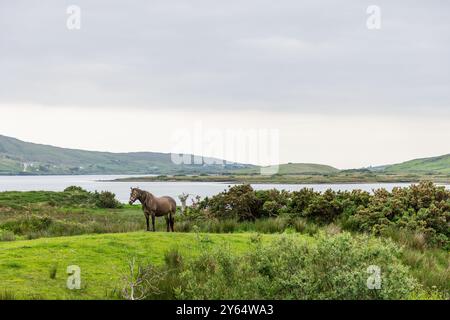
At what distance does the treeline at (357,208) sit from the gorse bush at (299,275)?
31.8ft

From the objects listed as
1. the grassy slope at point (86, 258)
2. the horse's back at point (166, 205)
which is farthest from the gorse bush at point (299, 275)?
the horse's back at point (166, 205)

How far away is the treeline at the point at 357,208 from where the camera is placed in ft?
70.6

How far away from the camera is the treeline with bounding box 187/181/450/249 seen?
21531mm

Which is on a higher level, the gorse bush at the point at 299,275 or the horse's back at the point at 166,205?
the horse's back at the point at 166,205

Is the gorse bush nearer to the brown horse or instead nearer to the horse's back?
the brown horse

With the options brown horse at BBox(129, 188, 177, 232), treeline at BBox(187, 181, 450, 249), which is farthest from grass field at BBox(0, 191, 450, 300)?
brown horse at BBox(129, 188, 177, 232)

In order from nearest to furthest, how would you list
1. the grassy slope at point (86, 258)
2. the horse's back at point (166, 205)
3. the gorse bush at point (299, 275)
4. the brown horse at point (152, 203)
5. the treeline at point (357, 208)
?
the gorse bush at point (299, 275) < the grassy slope at point (86, 258) < the brown horse at point (152, 203) < the horse's back at point (166, 205) < the treeline at point (357, 208)

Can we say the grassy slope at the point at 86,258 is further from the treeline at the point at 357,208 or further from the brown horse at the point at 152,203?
the treeline at the point at 357,208

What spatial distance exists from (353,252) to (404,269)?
3.40ft

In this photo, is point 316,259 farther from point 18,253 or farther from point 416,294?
point 18,253

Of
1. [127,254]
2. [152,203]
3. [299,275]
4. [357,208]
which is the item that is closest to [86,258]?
[127,254]

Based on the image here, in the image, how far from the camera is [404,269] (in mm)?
10391

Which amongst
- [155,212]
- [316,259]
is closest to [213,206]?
[155,212]
